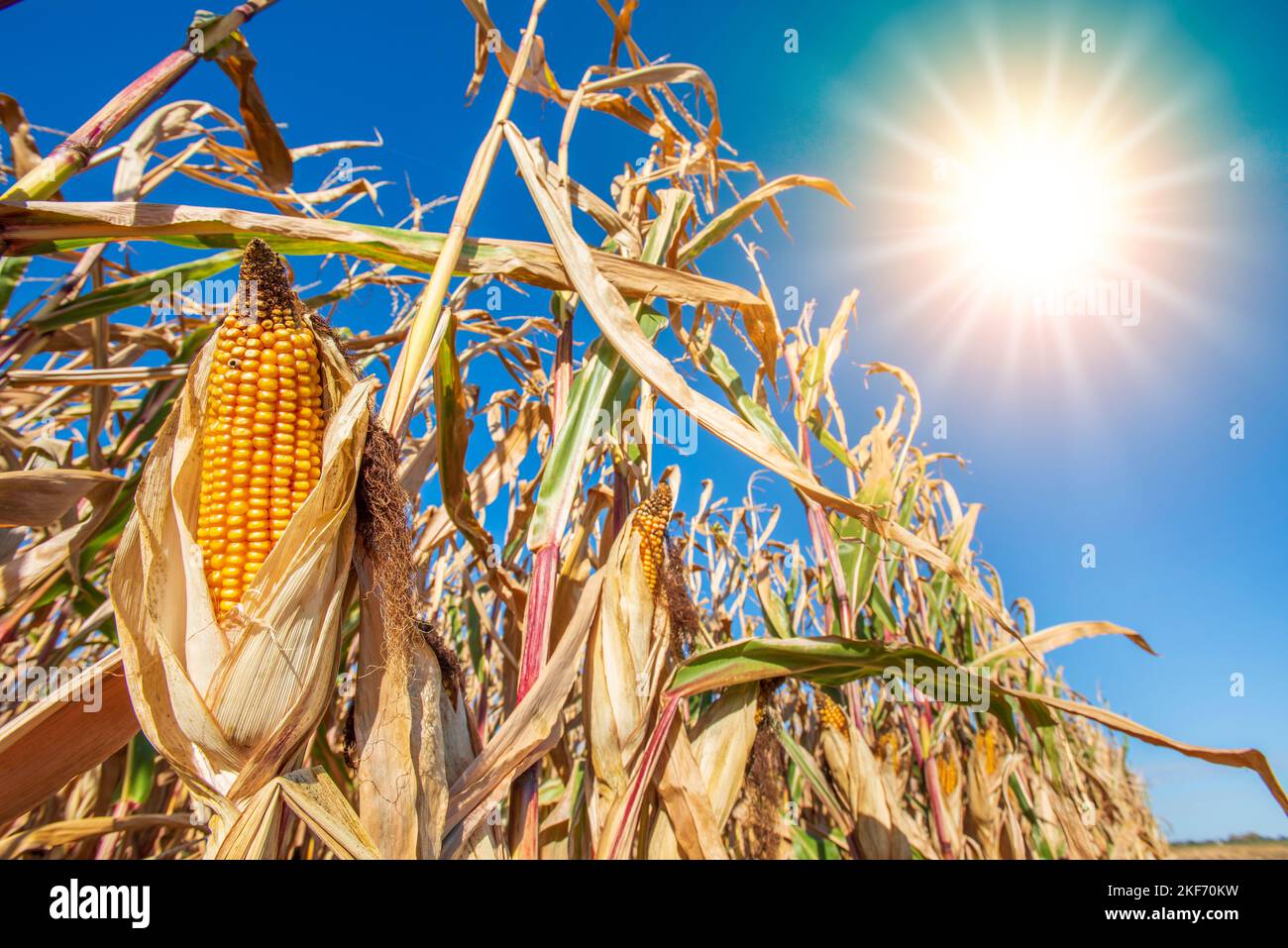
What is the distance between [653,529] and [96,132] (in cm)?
178

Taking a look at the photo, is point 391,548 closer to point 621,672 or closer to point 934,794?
point 621,672

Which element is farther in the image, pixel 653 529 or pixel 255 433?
pixel 653 529

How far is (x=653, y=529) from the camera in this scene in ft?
6.89

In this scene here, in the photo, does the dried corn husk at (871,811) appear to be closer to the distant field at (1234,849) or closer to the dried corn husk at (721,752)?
the dried corn husk at (721,752)

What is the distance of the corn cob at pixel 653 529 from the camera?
2035mm

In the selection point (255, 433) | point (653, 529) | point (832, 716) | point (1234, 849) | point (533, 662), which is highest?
point (255, 433)

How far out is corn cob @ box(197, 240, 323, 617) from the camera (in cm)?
128

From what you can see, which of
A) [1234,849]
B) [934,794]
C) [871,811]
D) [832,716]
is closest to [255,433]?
[871,811]

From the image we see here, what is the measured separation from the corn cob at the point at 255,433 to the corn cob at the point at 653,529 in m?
0.96

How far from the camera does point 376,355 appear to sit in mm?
3184

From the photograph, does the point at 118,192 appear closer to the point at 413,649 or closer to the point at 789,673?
the point at 413,649

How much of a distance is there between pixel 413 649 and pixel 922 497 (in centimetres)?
529
